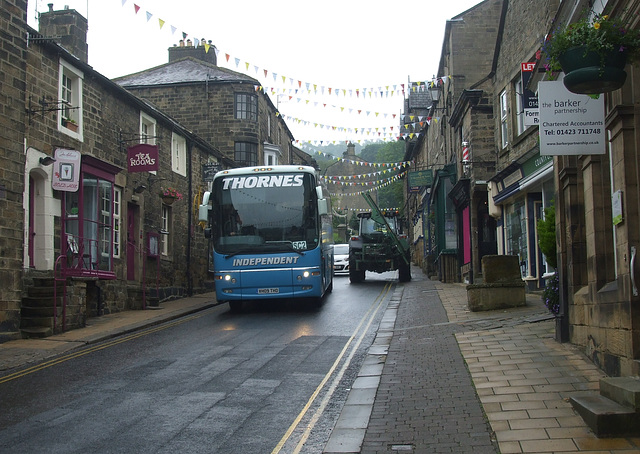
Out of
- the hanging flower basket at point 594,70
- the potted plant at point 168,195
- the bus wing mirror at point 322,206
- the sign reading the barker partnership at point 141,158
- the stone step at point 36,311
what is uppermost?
the sign reading the barker partnership at point 141,158

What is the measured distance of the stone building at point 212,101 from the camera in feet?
113

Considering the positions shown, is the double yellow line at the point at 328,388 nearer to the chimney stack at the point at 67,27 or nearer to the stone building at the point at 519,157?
the stone building at the point at 519,157

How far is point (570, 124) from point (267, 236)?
8673mm

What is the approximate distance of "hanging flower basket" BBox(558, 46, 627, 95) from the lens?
6.20 metres

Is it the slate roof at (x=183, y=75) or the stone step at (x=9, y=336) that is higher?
the slate roof at (x=183, y=75)

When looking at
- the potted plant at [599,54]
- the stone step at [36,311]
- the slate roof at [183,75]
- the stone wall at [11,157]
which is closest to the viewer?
the potted plant at [599,54]

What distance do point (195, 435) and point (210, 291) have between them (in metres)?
20.5

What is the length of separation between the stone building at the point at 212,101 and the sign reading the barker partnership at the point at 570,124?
27237 mm

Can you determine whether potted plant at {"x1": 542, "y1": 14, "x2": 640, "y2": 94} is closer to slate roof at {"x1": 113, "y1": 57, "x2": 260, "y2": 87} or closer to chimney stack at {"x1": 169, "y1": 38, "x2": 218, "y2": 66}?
slate roof at {"x1": 113, "y1": 57, "x2": 260, "y2": 87}

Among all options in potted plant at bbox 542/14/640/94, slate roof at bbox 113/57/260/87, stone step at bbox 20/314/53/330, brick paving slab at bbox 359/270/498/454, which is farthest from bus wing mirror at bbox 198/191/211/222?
slate roof at bbox 113/57/260/87

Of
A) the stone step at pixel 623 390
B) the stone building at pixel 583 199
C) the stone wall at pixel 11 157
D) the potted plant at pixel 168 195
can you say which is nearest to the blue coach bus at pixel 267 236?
the stone wall at pixel 11 157

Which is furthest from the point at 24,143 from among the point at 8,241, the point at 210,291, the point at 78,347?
the point at 210,291

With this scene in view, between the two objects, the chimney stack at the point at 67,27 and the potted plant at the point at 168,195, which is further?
the potted plant at the point at 168,195

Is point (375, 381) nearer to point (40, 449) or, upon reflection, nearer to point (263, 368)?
point (263, 368)
